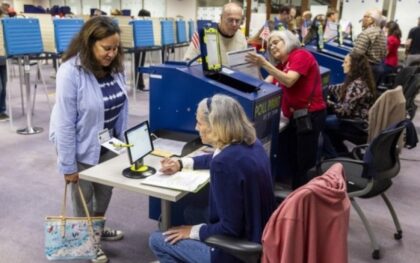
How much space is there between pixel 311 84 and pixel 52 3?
15879 millimetres

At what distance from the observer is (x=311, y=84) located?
279cm

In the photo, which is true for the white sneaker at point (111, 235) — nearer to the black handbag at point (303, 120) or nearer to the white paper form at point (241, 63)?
the white paper form at point (241, 63)

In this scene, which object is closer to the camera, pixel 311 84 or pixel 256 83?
pixel 256 83

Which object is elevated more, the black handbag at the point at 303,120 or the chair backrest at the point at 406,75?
the chair backrest at the point at 406,75

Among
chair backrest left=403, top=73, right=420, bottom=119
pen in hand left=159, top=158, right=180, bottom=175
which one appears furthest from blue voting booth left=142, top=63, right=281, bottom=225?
chair backrest left=403, top=73, right=420, bottom=119

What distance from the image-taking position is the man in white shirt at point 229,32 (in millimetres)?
3211

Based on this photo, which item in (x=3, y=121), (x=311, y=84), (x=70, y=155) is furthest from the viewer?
(x=3, y=121)

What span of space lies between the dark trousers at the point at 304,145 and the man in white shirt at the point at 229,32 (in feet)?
2.69

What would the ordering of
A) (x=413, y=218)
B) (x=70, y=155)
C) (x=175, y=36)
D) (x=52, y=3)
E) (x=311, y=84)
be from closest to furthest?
(x=70, y=155), (x=311, y=84), (x=413, y=218), (x=175, y=36), (x=52, y=3)

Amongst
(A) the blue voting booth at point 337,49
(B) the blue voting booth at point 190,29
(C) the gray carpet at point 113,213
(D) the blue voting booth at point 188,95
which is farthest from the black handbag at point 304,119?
(B) the blue voting booth at point 190,29

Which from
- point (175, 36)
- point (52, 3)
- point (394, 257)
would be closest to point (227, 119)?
point (394, 257)

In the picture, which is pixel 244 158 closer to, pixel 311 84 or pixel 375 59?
pixel 311 84

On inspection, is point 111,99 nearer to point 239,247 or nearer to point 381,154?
point 239,247

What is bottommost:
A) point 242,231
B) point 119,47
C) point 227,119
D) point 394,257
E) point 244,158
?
point 394,257
